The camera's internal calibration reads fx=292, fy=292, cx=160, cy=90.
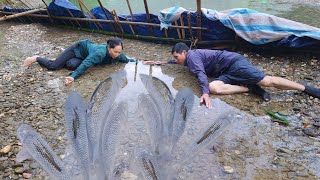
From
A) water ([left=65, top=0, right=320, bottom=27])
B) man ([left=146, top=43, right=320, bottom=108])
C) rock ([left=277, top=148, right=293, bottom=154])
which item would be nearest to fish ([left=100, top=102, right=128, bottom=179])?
man ([left=146, top=43, right=320, bottom=108])

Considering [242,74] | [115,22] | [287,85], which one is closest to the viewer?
[287,85]

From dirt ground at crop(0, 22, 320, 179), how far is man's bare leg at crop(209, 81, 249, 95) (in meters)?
0.08

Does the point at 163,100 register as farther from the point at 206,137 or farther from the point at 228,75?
Answer: the point at 228,75

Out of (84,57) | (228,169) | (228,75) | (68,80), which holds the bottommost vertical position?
(228,169)

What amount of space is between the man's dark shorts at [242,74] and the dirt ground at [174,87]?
0.25 metres

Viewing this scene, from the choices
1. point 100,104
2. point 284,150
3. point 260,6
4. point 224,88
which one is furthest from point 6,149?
point 260,6

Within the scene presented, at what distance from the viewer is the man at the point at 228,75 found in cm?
467

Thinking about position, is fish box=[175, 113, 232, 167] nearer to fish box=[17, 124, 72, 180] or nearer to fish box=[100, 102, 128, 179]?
fish box=[100, 102, 128, 179]

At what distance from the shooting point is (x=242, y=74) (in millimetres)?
4781

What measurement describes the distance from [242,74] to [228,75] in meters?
0.27

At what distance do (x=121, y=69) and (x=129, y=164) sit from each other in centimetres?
286

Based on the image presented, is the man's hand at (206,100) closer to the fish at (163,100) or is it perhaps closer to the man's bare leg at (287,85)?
the fish at (163,100)

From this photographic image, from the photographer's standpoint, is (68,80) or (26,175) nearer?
(26,175)

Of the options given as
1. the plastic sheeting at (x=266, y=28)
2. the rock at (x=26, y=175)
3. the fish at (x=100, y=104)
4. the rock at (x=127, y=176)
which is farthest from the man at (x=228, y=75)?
the rock at (x=26, y=175)
